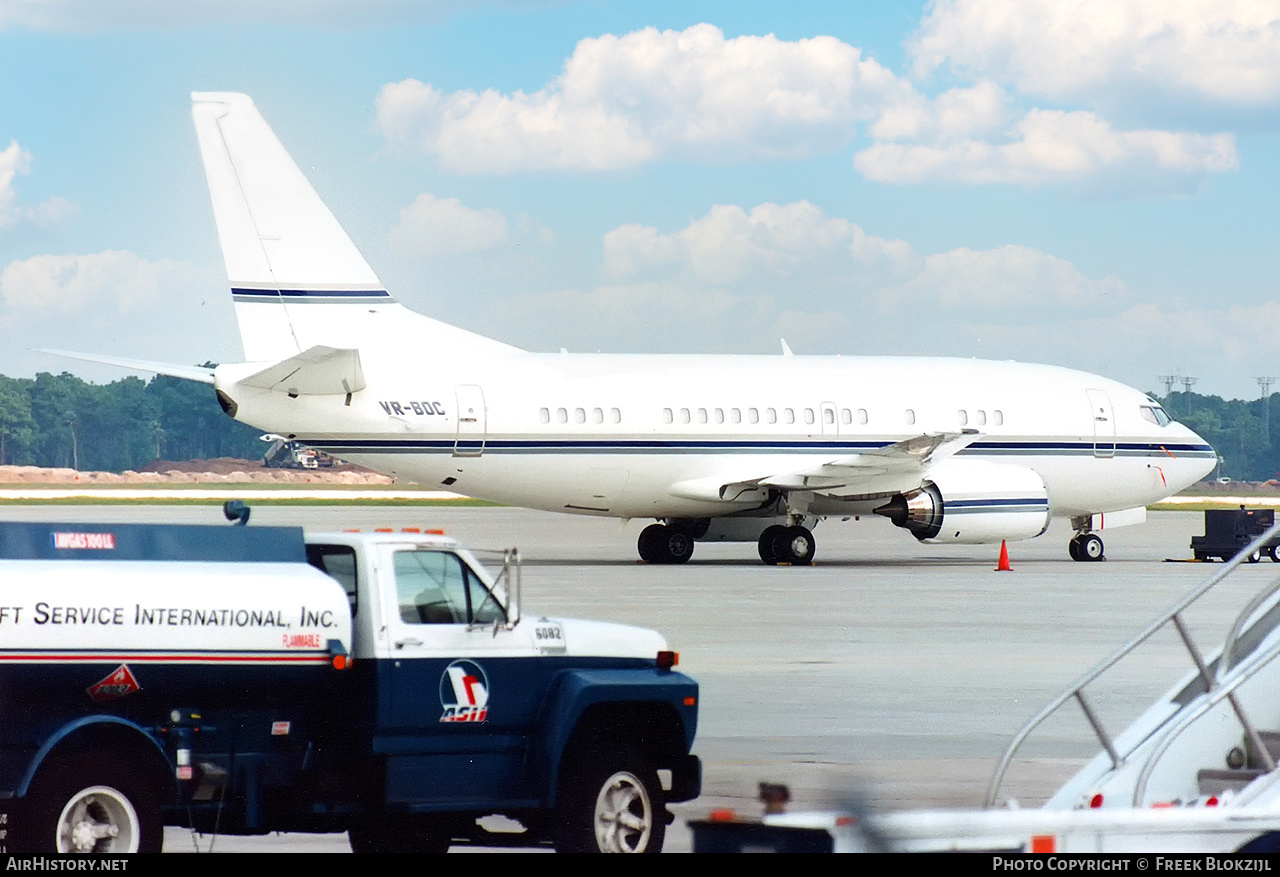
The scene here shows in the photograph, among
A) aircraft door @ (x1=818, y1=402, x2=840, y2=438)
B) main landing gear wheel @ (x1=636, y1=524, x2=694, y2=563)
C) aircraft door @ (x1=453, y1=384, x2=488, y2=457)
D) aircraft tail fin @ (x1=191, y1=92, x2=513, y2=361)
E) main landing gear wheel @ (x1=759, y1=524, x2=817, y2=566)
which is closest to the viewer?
aircraft tail fin @ (x1=191, y1=92, x2=513, y2=361)

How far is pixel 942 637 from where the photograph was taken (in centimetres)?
2122

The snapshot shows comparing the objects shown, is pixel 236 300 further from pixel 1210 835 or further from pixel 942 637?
pixel 1210 835

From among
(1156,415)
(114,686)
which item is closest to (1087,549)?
(1156,415)

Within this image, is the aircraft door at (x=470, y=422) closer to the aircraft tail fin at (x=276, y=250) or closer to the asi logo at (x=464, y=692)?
the aircraft tail fin at (x=276, y=250)

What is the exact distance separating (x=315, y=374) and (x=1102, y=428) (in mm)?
16346

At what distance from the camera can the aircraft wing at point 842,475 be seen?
3281 cm

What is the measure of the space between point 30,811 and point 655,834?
310cm

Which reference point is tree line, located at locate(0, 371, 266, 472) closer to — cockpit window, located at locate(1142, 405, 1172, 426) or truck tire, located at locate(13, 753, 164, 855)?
cockpit window, located at locate(1142, 405, 1172, 426)

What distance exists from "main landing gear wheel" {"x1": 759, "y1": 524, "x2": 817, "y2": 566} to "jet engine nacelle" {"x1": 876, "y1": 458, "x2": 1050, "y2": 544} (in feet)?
5.22

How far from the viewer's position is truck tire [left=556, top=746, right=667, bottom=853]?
9.27 meters

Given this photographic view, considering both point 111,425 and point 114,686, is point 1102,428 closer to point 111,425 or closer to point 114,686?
point 114,686

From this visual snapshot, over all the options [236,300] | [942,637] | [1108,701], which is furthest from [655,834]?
[236,300]

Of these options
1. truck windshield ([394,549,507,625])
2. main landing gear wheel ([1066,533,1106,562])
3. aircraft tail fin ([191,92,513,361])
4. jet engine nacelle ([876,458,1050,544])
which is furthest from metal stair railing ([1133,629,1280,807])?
main landing gear wheel ([1066,533,1106,562])

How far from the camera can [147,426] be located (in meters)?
178
